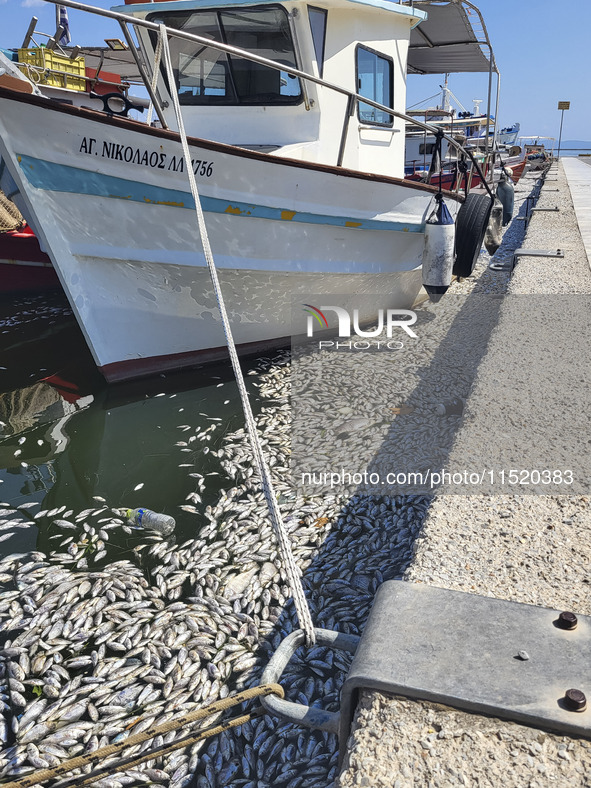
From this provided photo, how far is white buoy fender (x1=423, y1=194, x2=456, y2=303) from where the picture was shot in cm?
777

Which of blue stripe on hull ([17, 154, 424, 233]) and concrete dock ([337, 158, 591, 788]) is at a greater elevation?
blue stripe on hull ([17, 154, 424, 233])

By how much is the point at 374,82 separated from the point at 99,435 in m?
5.43

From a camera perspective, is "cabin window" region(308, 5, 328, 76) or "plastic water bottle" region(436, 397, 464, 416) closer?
"plastic water bottle" region(436, 397, 464, 416)

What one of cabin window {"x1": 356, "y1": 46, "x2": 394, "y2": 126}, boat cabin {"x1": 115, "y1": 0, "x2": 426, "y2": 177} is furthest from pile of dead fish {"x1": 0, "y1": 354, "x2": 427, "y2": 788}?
cabin window {"x1": 356, "y1": 46, "x2": 394, "y2": 126}

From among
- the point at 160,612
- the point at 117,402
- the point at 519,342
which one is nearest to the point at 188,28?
the point at 117,402

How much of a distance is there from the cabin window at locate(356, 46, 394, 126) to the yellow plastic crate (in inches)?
363

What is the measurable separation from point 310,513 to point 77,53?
15470 millimetres

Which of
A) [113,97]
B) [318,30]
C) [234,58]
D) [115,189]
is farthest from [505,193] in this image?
[113,97]

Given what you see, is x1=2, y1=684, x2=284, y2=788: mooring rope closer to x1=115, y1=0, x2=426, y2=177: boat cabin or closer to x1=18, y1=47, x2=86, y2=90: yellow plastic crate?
x1=115, y1=0, x2=426, y2=177: boat cabin

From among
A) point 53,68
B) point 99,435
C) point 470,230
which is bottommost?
point 99,435

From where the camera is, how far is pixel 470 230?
8492mm

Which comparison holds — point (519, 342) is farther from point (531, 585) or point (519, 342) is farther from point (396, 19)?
point (396, 19)

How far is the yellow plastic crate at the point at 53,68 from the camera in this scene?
13.7 meters

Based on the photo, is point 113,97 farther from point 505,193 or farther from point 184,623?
point 505,193
